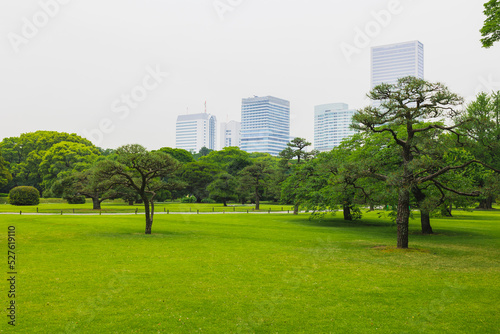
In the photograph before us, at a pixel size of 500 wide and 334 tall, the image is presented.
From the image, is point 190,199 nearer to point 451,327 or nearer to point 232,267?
point 232,267

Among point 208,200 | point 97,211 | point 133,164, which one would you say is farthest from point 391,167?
point 208,200

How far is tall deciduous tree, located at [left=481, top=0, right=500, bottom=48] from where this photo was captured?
17859 millimetres

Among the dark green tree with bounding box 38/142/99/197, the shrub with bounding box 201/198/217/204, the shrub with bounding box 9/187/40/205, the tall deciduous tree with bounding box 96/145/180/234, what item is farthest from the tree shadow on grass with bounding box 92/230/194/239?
the shrub with bounding box 201/198/217/204

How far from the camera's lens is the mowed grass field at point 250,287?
8625mm

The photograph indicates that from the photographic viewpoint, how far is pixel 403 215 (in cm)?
1953

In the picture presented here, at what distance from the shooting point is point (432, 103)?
1917cm

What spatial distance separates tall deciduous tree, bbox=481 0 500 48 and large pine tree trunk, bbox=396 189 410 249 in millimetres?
8716

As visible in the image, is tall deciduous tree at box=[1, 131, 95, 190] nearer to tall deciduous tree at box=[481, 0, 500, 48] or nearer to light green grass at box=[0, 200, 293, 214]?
light green grass at box=[0, 200, 293, 214]

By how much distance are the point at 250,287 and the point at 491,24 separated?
671 inches

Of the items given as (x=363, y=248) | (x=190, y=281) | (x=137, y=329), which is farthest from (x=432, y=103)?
(x=137, y=329)

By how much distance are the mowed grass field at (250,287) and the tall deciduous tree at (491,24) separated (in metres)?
10.9

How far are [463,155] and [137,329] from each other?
27450 millimetres

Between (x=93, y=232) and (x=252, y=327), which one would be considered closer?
(x=252, y=327)

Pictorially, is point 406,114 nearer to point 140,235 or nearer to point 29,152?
point 140,235
